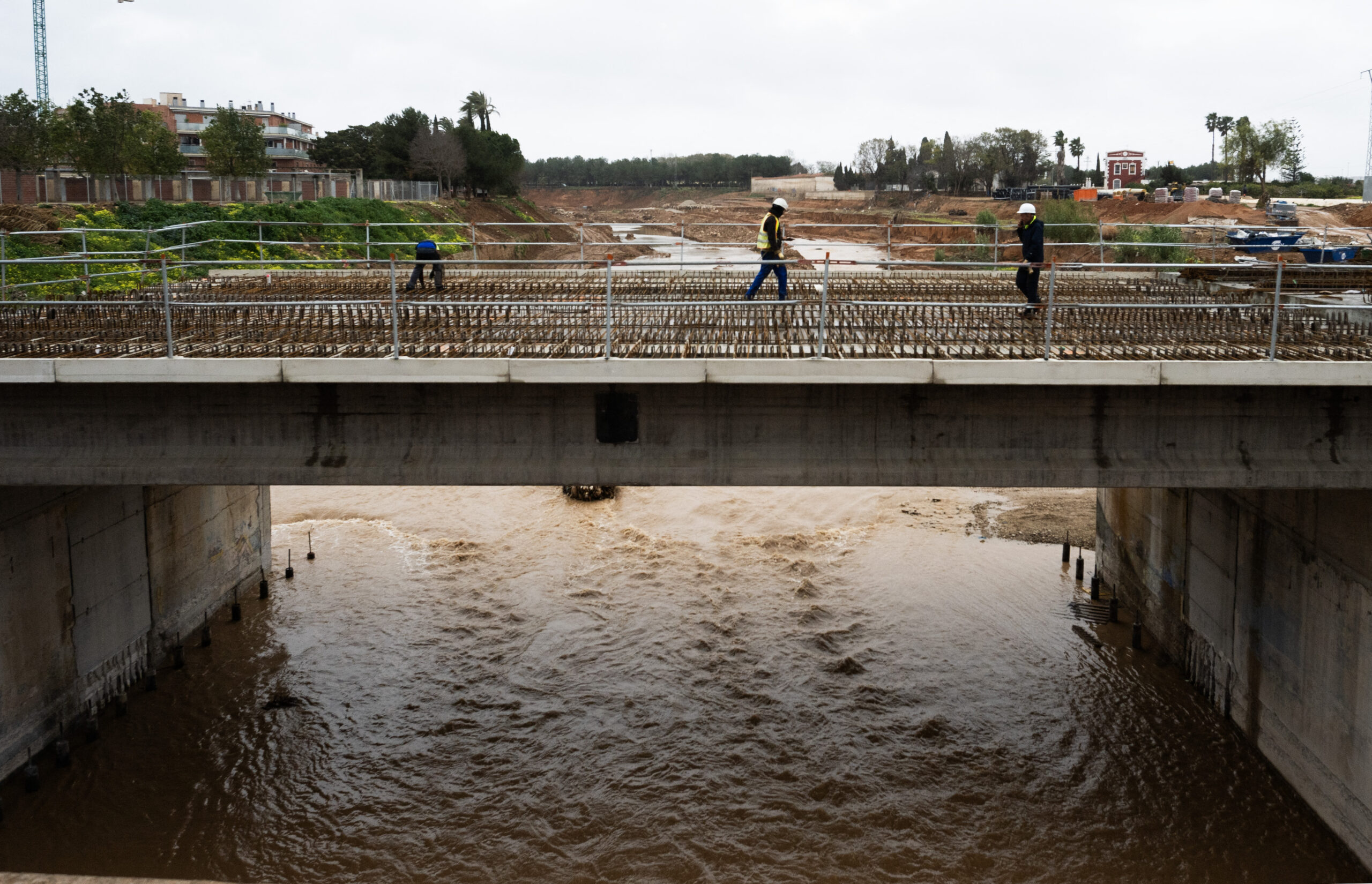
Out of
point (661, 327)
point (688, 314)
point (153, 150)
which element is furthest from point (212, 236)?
point (661, 327)

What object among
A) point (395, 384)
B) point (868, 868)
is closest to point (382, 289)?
point (395, 384)

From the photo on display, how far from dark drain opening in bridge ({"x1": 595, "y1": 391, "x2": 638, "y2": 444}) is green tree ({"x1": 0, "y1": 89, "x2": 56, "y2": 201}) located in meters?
39.0

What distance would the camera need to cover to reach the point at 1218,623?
16656mm

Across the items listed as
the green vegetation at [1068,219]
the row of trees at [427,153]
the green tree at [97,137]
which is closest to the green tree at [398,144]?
the row of trees at [427,153]

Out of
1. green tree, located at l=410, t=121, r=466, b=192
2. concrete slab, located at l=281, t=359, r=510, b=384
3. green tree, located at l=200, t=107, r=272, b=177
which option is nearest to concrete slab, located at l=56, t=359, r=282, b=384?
concrete slab, located at l=281, t=359, r=510, b=384

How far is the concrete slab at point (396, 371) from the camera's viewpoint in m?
11.4

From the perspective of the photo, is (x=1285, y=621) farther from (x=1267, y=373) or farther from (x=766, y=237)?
(x=766, y=237)

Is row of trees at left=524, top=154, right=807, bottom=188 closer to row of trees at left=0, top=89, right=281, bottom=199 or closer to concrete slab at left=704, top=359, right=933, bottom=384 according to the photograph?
row of trees at left=0, top=89, right=281, bottom=199

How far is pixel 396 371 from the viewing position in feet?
37.6

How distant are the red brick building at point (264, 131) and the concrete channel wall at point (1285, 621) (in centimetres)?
8192

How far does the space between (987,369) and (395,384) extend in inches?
260

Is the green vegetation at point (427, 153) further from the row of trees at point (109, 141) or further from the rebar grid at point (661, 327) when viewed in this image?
the rebar grid at point (661, 327)

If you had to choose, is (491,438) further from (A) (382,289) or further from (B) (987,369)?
(A) (382,289)

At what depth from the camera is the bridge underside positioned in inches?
475
